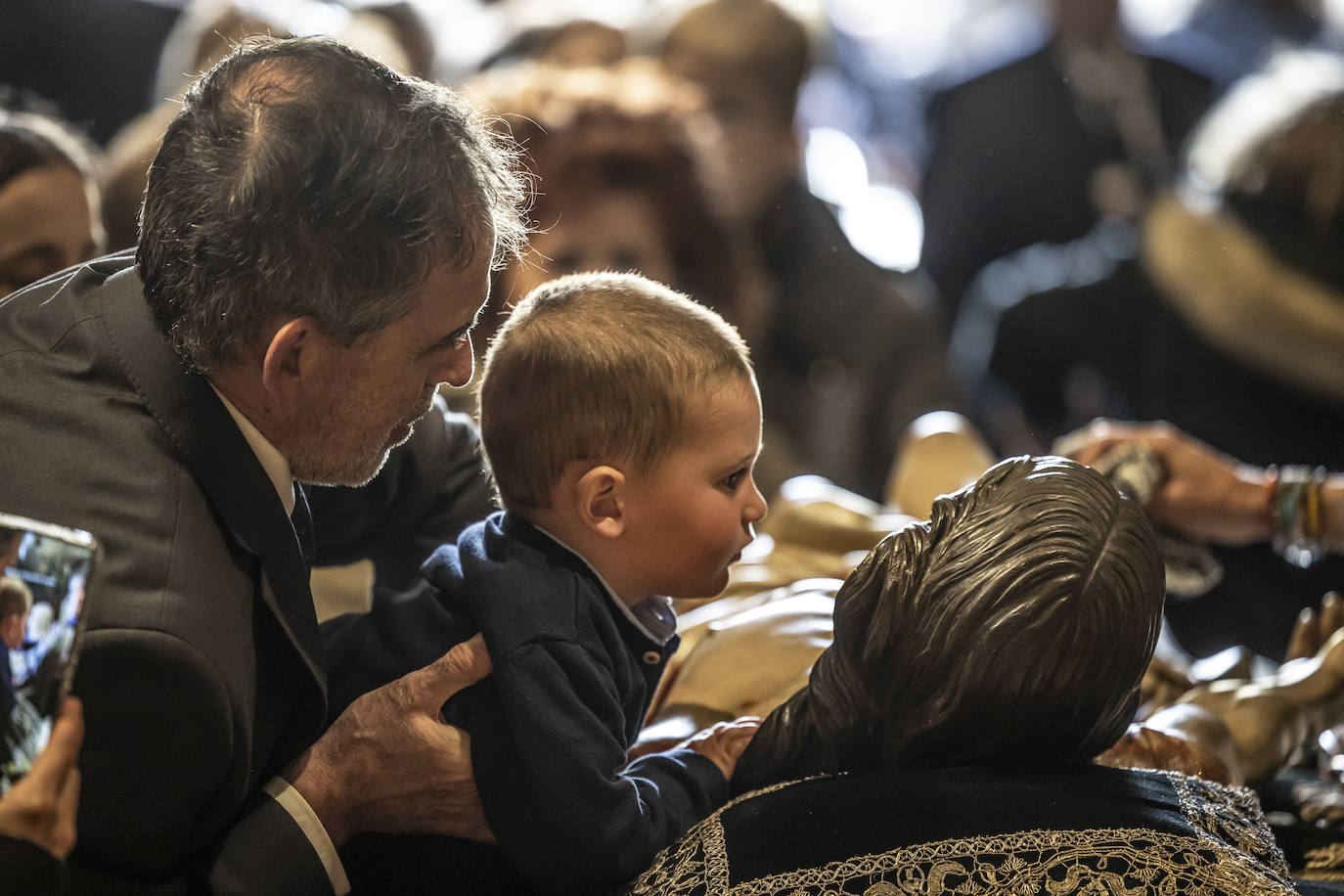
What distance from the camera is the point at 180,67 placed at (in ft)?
9.86

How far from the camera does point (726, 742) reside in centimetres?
131

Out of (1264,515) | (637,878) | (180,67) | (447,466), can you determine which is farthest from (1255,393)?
(180,67)

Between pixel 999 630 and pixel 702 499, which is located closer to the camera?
pixel 999 630

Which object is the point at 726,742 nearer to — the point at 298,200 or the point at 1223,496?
the point at 298,200

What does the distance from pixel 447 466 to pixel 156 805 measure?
67 cm

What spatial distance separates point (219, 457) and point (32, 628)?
0.36m

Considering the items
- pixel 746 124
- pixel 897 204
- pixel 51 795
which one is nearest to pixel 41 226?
pixel 51 795

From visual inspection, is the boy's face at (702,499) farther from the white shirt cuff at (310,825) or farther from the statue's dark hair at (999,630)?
the white shirt cuff at (310,825)

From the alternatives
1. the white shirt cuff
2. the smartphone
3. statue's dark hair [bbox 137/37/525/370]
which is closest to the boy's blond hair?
statue's dark hair [bbox 137/37/525/370]

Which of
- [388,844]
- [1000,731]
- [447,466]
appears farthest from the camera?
[447,466]

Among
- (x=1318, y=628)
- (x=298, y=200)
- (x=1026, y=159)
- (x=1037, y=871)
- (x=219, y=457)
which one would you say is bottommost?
(x=1318, y=628)

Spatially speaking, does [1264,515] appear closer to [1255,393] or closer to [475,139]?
[1255,393]

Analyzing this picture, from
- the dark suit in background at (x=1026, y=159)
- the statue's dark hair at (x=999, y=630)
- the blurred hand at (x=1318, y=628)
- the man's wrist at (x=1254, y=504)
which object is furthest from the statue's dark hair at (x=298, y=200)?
the dark suit in background at (x=1026, y=159)

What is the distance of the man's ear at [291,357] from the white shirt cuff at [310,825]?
348mm
